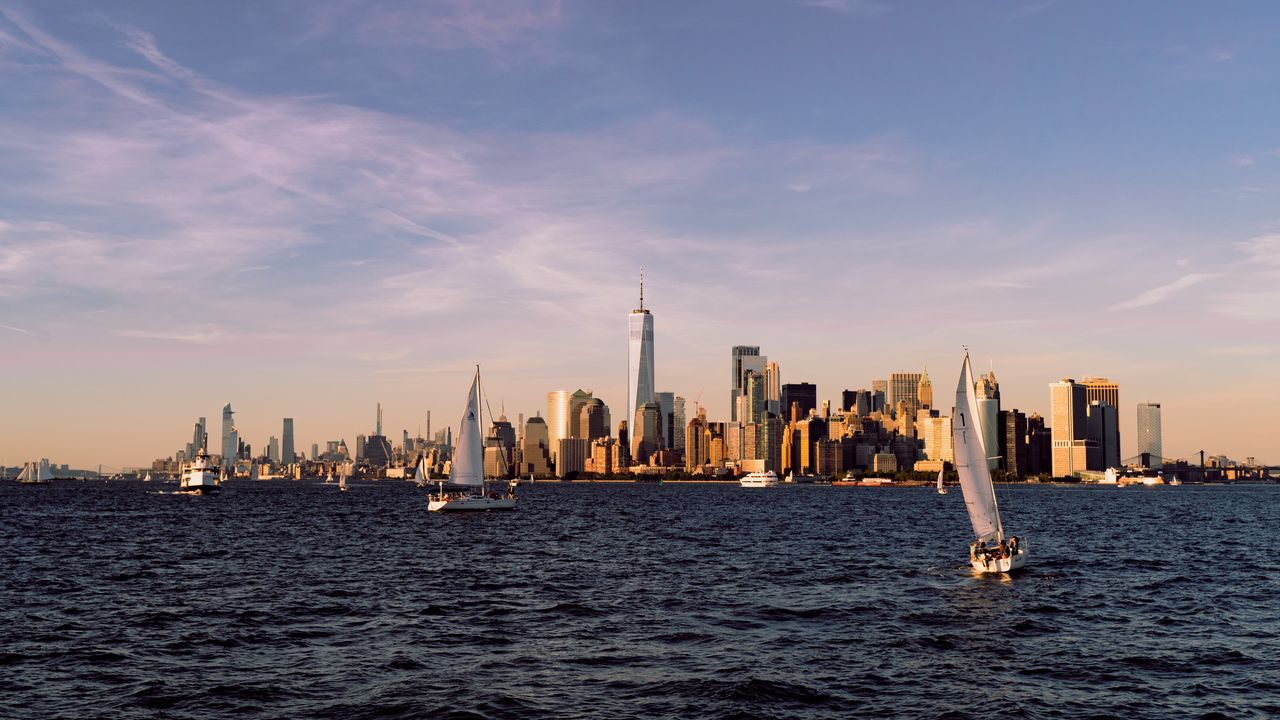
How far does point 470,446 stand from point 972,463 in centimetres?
8758

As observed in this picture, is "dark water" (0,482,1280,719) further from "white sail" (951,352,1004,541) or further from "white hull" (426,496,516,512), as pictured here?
"white hull" (426,496,516,512)

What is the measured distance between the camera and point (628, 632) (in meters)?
47.4

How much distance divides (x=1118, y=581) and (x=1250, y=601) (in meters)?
10.4

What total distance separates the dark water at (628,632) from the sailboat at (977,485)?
178 centimetres

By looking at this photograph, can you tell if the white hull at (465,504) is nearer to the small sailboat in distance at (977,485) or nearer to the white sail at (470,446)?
the white sail at (470,446)

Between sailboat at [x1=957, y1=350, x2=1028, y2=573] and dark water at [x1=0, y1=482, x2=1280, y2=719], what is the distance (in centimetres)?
178

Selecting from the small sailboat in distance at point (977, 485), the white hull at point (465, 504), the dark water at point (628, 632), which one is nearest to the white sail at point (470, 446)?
the white hull at point (465, 504)

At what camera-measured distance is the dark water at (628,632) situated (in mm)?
35281

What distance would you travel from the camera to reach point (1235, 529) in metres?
134

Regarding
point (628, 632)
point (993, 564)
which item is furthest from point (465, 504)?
point (628, 632)

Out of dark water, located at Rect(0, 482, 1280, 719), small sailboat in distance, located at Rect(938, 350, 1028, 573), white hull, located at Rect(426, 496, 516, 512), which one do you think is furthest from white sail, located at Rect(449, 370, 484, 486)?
small sailboat in distance, located at Rect(938, 350, 1028, 573)

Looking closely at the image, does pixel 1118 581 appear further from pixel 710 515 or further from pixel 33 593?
pixel 710 515

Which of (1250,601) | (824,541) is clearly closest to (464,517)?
(824,541)

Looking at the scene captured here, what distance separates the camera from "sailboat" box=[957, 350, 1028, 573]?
6769cm
